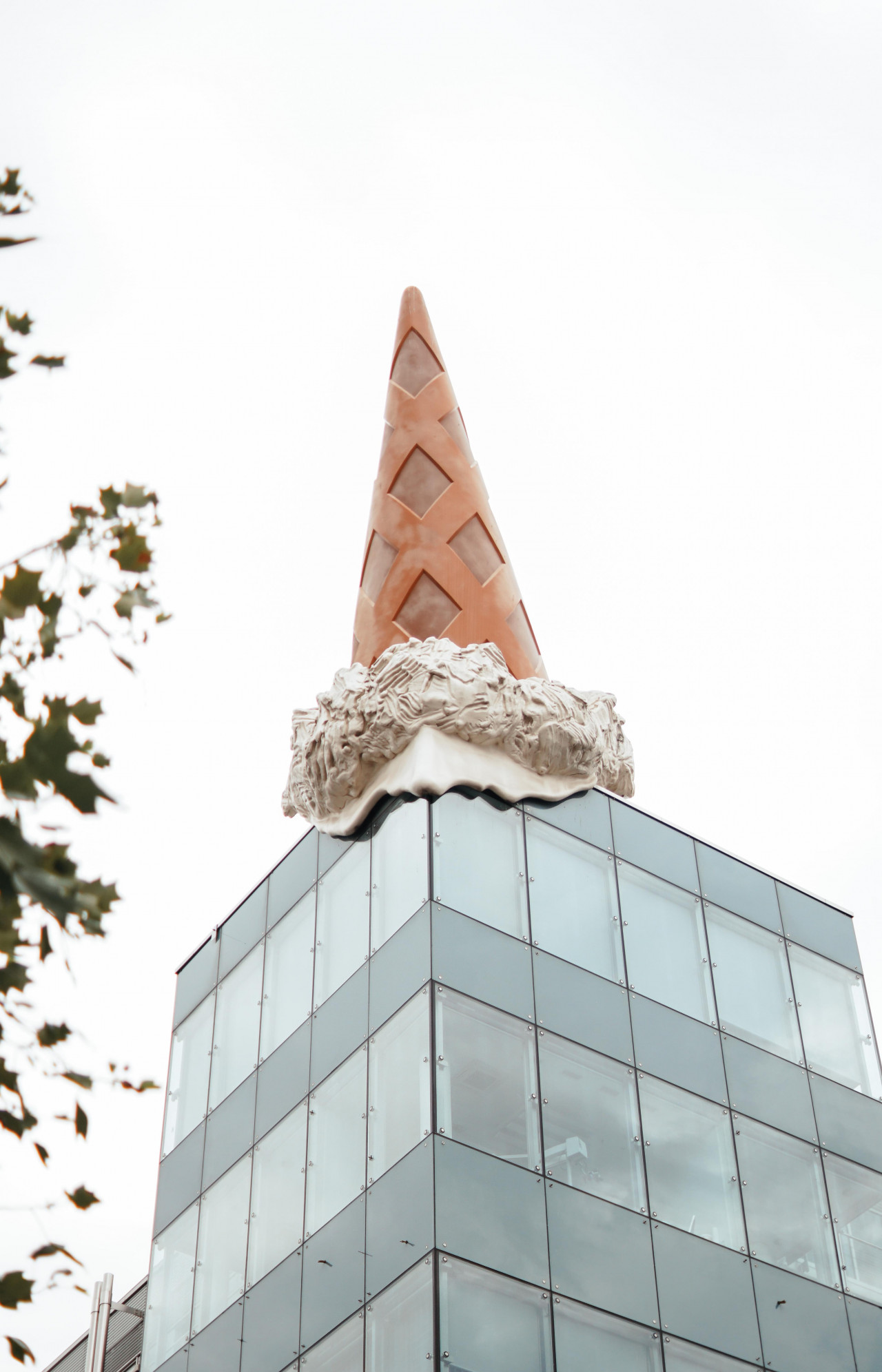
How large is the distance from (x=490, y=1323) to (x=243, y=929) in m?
7.52

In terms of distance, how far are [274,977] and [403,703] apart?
3846mm

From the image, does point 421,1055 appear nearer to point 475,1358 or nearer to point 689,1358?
point 475,1358

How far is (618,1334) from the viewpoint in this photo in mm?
15156

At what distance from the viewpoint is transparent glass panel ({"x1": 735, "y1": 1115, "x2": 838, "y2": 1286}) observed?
17203mm

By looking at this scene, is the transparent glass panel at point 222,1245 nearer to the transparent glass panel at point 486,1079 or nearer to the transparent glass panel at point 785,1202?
the transparent glass panel at point 486,1079

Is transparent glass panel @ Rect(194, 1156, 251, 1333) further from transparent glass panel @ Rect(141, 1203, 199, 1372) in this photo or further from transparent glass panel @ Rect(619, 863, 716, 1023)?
transparent glass panel @ Rect(619, 863, 716, 1023)

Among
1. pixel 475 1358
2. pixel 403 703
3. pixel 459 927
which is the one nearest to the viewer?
pixel 475 1358

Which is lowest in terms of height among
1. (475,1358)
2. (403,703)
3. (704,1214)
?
(475,1358)

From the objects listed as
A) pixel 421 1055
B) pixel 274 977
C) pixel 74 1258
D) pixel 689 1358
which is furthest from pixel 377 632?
pixel 74 1258

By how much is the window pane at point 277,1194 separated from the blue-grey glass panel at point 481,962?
8.80 feet

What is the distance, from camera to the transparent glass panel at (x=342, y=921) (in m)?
17.9

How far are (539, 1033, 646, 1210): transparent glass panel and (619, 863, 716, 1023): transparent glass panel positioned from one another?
142 cm

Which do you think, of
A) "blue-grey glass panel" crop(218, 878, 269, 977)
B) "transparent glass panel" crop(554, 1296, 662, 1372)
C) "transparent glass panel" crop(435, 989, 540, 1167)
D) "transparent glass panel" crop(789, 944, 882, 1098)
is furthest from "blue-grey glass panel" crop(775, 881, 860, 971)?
"blue-grey glass panel" crop(218, 878, 269, 977)

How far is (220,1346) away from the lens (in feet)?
57.0
